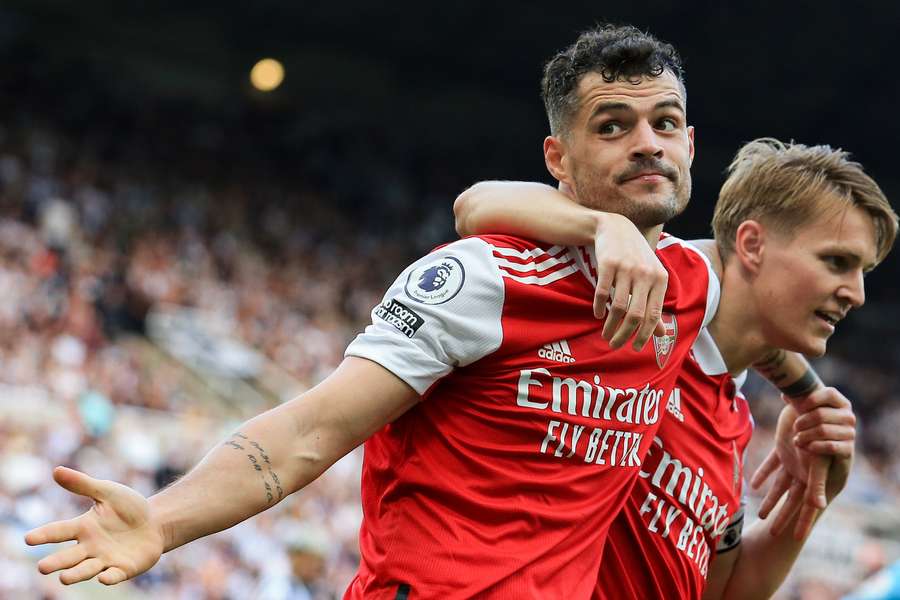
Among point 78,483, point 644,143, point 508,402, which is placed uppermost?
point 644,143

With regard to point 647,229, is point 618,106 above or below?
above

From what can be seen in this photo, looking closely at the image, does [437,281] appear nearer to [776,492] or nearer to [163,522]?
[163,522]

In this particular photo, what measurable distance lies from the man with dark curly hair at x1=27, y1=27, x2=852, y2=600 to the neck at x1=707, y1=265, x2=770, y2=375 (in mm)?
411

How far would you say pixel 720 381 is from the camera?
312 centimetres

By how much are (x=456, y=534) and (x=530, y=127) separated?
21.4 m

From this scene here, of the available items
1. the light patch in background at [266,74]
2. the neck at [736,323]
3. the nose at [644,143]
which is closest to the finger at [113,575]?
the nose at [644,143]

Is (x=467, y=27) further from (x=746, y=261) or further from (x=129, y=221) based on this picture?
(x=746, y=261)

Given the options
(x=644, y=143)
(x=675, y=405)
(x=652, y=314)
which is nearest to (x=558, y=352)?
(x=652, y=314)

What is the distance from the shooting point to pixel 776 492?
339 centimetres

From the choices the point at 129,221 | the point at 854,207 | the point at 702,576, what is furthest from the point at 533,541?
the point at 129,221

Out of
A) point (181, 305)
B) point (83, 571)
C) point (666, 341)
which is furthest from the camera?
point (181, 305)

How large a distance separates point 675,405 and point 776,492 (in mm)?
636

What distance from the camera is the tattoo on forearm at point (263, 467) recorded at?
2.18m

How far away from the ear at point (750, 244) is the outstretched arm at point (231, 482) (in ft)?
3.88
